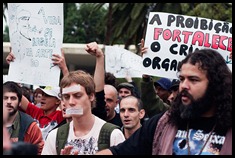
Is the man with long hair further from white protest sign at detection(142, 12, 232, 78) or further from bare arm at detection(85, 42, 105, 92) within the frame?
white protest sign at detection(142, 12, 232, 78)

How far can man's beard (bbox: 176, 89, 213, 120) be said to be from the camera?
4.07 metres

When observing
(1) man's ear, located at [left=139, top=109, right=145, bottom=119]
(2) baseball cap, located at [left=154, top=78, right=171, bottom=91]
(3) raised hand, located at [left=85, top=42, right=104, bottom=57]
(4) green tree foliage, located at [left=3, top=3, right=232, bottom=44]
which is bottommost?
(1) man's ear, located at [left=139, top=109, right=145, bottom=119]

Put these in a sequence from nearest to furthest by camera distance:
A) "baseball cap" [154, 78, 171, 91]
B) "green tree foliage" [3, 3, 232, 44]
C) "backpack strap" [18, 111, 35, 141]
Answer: "backpack strap" [18, 111, 35, 141]
"baseball cap" [154, 78, 171, 91]
"green tree foliage" [3, 3, 232, 44]

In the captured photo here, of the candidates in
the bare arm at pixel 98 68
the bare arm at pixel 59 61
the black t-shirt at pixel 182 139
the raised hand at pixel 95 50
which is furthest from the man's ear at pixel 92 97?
the bare arm at pixel 59 61

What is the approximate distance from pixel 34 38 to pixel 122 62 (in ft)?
7.17

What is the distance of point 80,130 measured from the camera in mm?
5141

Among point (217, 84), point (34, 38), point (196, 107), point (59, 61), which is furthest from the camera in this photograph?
point (34, 38)

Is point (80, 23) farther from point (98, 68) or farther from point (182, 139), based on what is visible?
point (182, 139)

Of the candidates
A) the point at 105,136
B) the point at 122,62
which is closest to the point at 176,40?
the point at 122,62

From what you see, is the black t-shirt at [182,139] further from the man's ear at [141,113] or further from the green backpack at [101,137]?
the man's ear at [141,113]

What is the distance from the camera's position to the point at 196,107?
4.05 meters

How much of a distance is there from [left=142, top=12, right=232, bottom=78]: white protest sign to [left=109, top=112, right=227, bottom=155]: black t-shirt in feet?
8.89

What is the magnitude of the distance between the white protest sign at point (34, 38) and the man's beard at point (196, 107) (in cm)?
312

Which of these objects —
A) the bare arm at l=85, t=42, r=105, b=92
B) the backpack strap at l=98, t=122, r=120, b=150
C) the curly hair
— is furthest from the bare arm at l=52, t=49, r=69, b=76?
the curly hair
